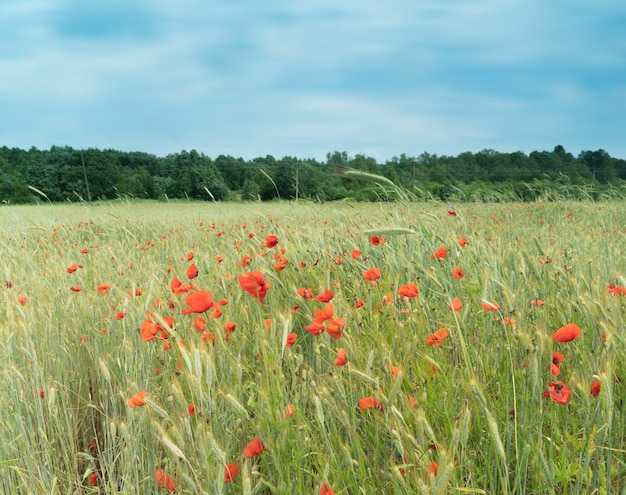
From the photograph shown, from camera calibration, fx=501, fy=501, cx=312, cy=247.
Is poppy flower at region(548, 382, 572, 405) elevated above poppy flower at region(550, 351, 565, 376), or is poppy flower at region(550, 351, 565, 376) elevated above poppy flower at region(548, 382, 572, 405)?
poppy flower at region(550, 351, 565, 376)

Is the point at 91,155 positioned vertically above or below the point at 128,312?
above

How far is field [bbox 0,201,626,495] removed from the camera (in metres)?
1.12

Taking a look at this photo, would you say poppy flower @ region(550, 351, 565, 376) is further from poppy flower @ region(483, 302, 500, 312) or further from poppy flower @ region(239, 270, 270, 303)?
poppy flower @ region(239, 270, 270, 303)

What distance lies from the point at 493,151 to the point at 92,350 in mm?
32986

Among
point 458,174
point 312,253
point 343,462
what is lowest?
point 343,462

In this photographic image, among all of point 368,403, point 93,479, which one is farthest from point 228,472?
point 93,479

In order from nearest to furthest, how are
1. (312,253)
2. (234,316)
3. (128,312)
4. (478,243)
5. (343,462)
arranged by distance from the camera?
(343,462) → (128,312) → (234,316) → (478,243) → (312,253)

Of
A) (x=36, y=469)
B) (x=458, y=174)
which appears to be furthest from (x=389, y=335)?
(x=458, y=174)

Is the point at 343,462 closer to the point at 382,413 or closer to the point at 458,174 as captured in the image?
the point at 382,413

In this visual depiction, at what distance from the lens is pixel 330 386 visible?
1.49 meters

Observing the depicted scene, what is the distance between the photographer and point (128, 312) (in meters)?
2.02

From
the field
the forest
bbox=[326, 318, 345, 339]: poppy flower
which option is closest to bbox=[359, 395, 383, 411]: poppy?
the field

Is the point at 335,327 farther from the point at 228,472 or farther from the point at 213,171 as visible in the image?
the point at 213,171

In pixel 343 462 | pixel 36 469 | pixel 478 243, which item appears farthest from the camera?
pixel 478 243
